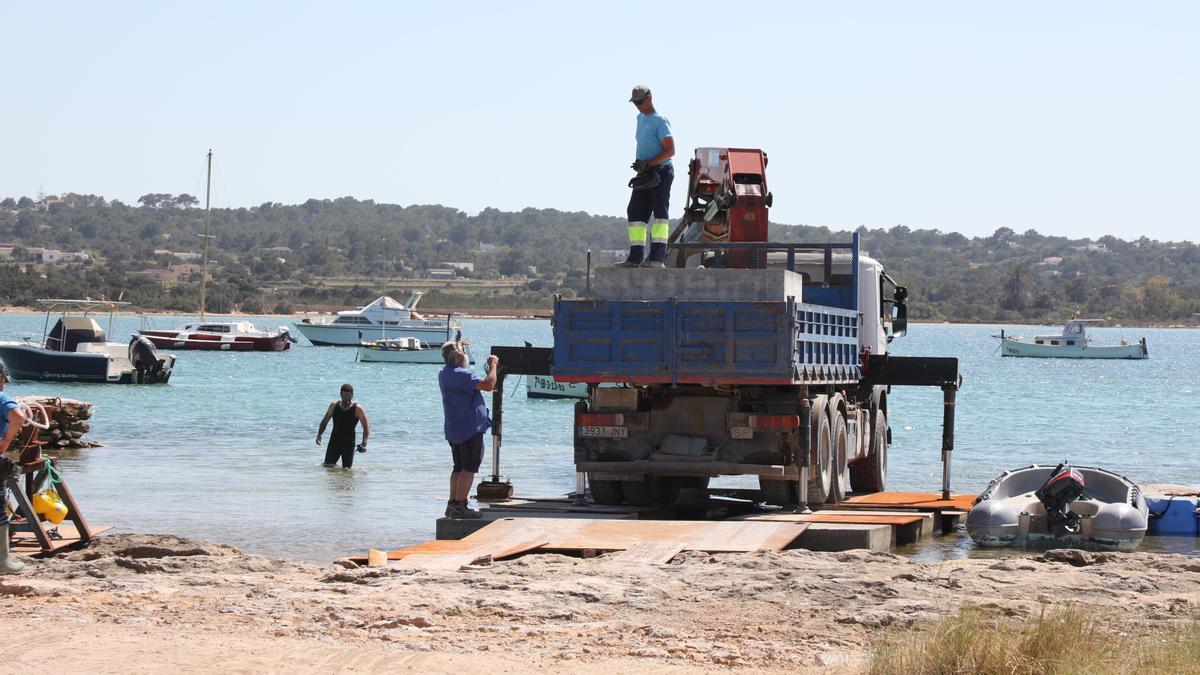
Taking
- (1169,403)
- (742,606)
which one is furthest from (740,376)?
(1169,403)

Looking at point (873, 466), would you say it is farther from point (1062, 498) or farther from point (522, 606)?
point (522, 606)

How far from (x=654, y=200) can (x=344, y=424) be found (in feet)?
34.3

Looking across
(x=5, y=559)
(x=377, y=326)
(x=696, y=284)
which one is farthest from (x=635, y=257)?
(x=377, y=326)

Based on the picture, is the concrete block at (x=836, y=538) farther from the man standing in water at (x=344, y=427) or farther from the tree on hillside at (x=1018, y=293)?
the tree on hillside at (x=1018, y=293)

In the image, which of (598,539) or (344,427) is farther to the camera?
(344,427)

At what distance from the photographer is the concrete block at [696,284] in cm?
1551

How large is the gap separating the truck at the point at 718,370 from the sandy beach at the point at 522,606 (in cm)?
252

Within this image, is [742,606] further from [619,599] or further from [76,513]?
[76,513]

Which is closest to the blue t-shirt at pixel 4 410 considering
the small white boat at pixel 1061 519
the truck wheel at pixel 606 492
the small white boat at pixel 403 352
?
the truck wheel at pixel 606 492

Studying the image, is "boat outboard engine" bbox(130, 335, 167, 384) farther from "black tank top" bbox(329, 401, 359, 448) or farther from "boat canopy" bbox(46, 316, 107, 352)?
"black tank top" bbox(329, 401, 359, 448)

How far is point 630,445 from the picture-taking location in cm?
1628

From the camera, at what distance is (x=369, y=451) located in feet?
100

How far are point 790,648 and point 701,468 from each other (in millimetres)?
6398

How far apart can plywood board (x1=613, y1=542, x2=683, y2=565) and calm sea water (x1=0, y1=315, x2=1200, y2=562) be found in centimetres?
356
